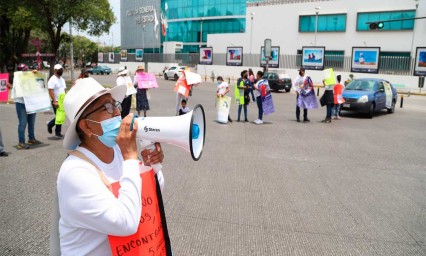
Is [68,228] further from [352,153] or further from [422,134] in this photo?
[422,134]

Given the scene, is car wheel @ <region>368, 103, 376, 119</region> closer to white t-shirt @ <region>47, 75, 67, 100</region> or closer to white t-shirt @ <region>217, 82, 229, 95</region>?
white t-shirt @ <region>217, 82, 229, 95</region>

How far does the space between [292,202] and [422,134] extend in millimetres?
8570

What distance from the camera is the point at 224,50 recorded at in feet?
167

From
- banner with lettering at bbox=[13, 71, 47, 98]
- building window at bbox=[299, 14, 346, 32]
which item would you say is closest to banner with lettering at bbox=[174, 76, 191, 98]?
banner with lettering at bbox=[13, 71, 47, 98]

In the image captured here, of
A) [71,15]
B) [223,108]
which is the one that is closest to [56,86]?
[223,108]

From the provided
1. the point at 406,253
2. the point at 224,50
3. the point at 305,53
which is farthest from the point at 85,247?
the point at 224,50

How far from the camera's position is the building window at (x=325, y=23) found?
40.3m

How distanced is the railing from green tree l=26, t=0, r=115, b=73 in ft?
63.4

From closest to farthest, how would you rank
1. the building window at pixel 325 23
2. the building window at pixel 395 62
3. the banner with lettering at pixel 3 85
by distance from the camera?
the banner with lettering at pixel 3 85, the building window at pixel 395 62, the building window at pixel 325 23

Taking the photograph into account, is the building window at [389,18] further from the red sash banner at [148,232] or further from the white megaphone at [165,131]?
the red sash banner at [148,232]

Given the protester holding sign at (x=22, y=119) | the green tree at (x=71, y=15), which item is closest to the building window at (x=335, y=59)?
the green tree at (x=71, y=15)

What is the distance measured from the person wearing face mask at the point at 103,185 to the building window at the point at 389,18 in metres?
39.3

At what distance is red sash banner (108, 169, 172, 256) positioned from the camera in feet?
6.23

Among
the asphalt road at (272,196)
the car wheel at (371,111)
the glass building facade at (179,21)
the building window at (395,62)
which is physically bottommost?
the asphalt road at (272,196)
